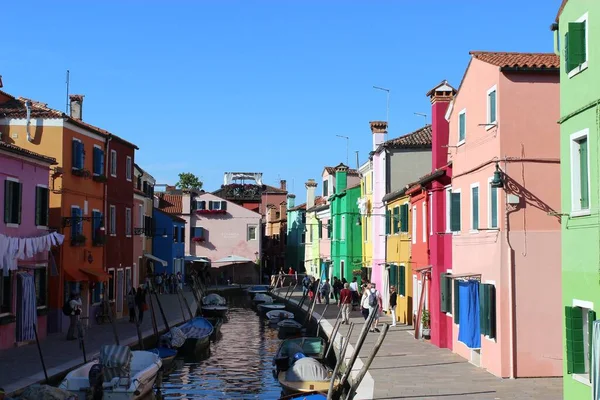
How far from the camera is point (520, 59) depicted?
20.4 m

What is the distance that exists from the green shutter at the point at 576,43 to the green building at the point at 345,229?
3553 centimetres

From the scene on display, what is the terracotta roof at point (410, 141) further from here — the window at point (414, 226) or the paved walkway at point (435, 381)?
the paved walkway at point (435, 381)

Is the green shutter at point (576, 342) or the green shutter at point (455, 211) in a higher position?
the green shutter at point (455, 211)

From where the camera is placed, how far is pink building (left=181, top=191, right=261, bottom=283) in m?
81.1

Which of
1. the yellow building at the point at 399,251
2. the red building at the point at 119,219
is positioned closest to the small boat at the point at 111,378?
the yellow building at the point at 399,251

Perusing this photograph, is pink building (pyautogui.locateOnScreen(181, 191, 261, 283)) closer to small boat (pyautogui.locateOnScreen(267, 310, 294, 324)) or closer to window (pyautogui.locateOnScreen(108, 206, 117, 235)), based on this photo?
small boat (pyautogui.locateOnScreen(267, 310, 294, 324))

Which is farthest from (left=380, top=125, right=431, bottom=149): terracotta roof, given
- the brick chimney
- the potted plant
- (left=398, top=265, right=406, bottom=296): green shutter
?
the potted plant

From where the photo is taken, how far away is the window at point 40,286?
95.2 feet

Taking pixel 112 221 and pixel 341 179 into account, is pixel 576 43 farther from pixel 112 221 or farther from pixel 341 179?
pixel 341 179

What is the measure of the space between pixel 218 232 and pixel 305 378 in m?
60.7

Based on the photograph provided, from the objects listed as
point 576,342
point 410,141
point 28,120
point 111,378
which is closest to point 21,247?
point 28,120

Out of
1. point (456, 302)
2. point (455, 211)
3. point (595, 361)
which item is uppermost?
point (455, 211)

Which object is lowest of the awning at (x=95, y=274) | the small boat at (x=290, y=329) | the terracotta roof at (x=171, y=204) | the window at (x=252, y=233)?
the small boat at (x=290, y=329)

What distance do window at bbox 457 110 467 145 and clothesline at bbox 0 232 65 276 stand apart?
1324 cm
